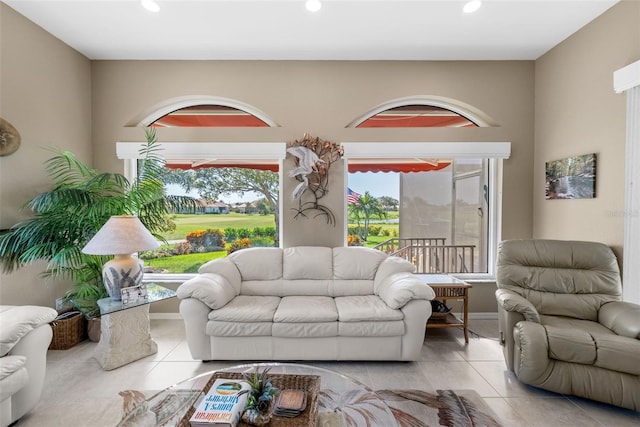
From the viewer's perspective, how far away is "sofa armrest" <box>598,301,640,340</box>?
2096 millimetres

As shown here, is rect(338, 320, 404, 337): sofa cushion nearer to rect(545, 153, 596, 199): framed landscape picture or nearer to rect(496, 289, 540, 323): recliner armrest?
rect(496, 289, 540, 323): recliner armrest

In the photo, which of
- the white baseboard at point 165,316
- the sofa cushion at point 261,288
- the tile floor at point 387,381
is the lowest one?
the tile floor at point 387,381

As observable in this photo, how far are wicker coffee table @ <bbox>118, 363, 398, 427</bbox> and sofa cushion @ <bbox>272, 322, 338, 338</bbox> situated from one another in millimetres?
657

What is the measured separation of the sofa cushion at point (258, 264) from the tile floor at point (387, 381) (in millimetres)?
865

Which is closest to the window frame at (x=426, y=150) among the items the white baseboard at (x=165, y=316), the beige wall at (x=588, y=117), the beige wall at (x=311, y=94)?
the beige wall at (x=311, y=94)

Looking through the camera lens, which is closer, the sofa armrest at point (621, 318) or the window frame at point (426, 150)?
the sofa armrest at point (621, 318)

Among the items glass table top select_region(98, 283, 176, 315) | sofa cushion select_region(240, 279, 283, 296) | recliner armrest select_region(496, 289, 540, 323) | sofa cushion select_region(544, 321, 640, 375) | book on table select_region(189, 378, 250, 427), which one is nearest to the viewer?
book on table select_region(189, 378, 250, 427)

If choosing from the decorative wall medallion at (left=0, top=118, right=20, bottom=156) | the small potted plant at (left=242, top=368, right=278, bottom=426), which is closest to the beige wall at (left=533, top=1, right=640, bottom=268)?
the small potted plant at (left=242, top=368, right=278, bottom=426)

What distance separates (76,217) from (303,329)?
231cm

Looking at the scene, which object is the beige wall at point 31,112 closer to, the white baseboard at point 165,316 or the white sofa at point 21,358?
the white baseboard at point 165,316

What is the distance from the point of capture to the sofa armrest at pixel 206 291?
2582 millimetres

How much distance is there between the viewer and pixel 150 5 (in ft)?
8.58

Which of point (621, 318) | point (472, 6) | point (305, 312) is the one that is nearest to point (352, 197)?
point (305, 312)

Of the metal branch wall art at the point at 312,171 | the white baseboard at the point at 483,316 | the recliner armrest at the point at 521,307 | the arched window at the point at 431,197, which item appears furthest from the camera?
the arched window at the point at 431,197
